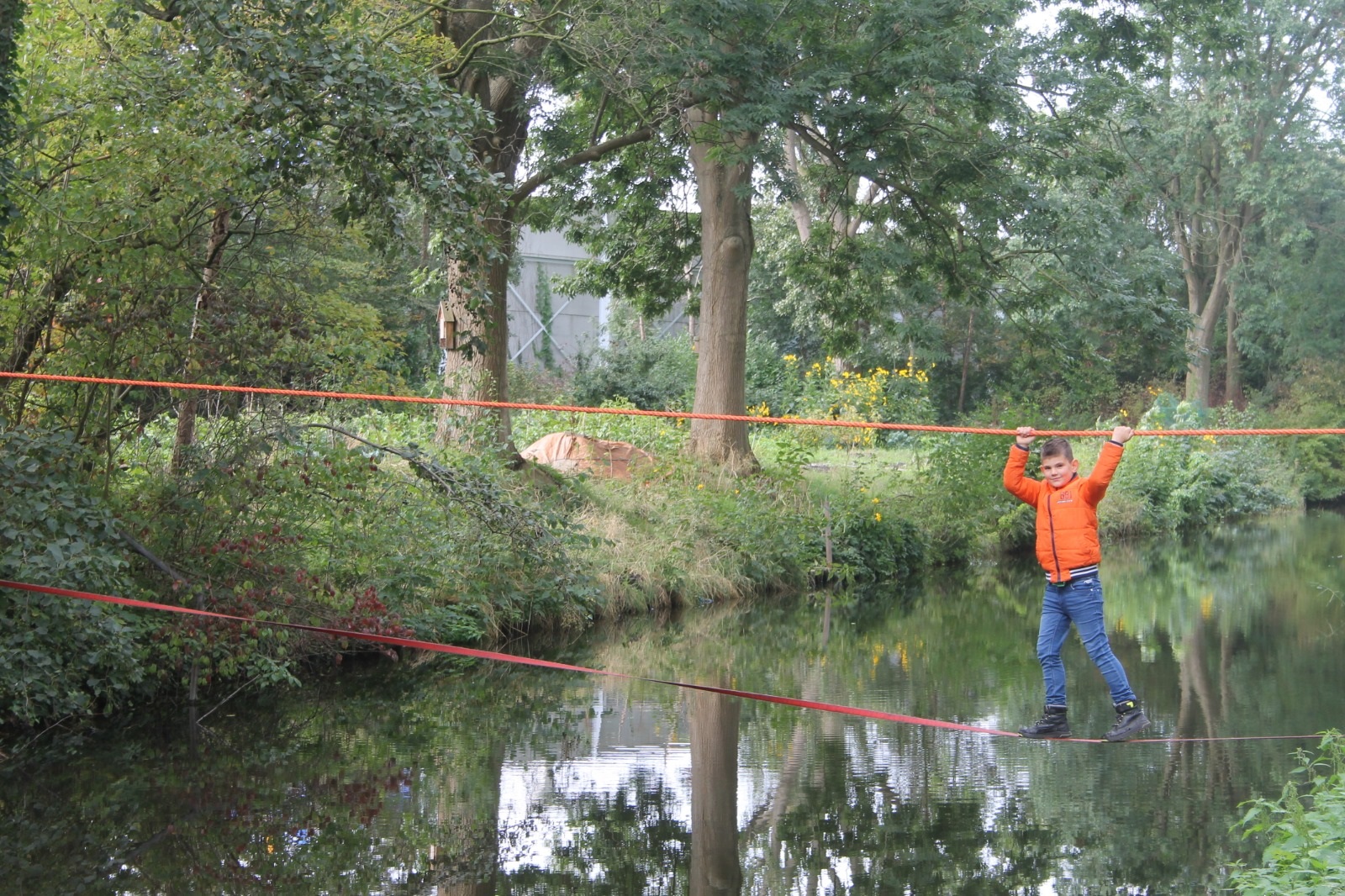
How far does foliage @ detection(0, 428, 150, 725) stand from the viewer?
7.73 meters

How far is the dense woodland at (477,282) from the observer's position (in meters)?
8.43

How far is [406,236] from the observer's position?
9492mm

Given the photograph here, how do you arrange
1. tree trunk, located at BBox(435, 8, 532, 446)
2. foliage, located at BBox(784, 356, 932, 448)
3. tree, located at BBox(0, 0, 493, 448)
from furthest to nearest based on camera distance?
foliage, located at BBox(784, 356, 932, 448), tree trunk, located at BBox(435, 8, 532, 446), tree, located at BBox(0, 0, 493, 448)

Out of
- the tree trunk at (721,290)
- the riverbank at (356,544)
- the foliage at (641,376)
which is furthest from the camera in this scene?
the foliage at (641,376)

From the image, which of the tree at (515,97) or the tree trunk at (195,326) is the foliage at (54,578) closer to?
the tree trunk at (195,326)

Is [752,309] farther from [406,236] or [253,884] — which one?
[253,884]

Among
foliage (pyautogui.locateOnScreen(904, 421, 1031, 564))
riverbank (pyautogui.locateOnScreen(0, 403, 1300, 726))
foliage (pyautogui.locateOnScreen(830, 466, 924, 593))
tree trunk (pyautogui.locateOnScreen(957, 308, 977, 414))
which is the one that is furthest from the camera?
tree trunk (pyautogui.locateOnScreen(957, 308, 977, 414))

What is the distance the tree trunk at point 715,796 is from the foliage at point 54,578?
351 centimetres

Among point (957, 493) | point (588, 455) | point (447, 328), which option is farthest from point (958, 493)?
point (447, 328)

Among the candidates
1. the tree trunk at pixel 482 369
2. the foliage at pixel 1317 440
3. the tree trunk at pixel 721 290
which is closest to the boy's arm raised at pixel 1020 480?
the tree trunk at pixel 482 369

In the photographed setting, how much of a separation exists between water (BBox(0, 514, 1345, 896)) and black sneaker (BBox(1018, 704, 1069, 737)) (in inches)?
29.1

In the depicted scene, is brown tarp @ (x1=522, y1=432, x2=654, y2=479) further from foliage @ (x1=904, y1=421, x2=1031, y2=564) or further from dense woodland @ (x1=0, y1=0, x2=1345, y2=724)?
foliage @ (x1=904, y1=421, x2=1031, y2=564)

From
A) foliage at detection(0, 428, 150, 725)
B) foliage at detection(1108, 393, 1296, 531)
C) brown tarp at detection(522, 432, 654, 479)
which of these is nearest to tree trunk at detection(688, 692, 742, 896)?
foliage at detection(0, 428, 150, 725)

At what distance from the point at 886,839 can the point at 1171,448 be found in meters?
23.1
